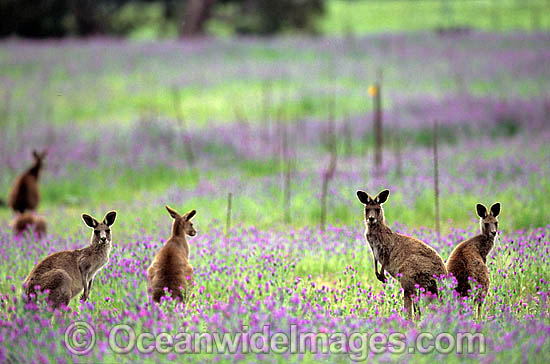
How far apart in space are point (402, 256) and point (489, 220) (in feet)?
2.25

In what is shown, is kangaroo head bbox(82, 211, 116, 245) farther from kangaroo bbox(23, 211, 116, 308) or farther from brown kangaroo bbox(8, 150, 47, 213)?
brown kangaroo bbox(8, 150, 47, 213)

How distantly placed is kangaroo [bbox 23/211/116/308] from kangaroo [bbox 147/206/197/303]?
15.6 inches

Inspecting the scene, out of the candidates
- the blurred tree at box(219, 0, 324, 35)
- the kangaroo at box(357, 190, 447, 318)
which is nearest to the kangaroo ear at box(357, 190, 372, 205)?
the kangaroo at box(357, 190, 447, 318)

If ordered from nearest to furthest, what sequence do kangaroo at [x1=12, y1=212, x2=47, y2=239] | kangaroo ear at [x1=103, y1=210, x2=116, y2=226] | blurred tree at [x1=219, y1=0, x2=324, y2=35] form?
kangaroo ear at [x1=103, y1=210, x2=116, y2=226], kangaroo at [x1=12, y1=212, x2=47, y2=239], blurred tree at [x1=219, y1=0, x2=324, y2=35]

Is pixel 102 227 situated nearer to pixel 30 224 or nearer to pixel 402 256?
pixel 402 256

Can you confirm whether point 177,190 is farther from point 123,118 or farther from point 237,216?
point 123,118

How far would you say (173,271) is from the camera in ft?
16.4

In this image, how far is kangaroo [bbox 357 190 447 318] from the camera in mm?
4570

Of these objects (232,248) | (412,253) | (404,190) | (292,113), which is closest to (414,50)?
(292,113)

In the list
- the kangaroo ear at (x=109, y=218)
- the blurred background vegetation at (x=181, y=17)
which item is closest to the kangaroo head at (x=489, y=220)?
the kangaroo ear at (x=109, y=218)

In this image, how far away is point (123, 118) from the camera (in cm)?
1686

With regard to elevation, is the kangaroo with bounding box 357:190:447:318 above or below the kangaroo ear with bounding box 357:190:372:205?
below

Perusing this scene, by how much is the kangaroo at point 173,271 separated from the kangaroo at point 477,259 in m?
→ 1.96

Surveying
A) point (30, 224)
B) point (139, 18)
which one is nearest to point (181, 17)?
point (139, 18)
